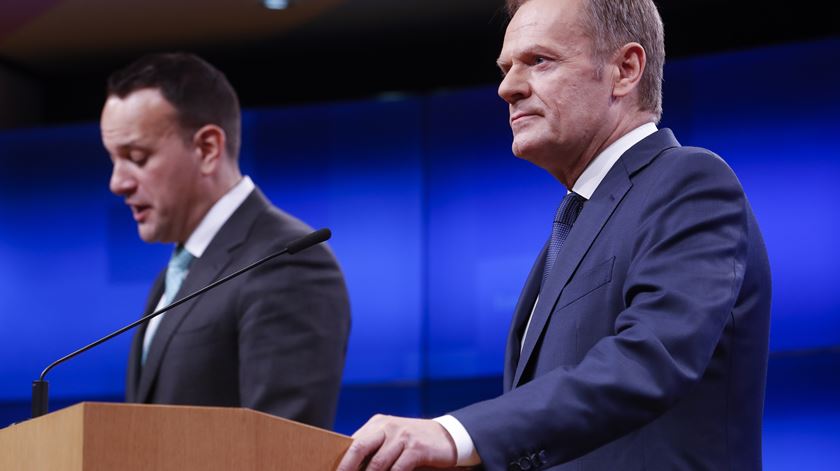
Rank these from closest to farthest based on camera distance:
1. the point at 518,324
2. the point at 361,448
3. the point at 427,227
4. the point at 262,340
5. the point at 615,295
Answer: the point at 361,448 < the point at 615,295 < the point at 518,324 < the point at 262,340 < the point at 427,227

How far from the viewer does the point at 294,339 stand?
8.89ft

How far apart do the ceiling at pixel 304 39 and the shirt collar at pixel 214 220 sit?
75.4 inches

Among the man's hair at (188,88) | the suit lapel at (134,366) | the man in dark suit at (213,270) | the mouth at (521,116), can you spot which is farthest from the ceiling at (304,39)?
the mouth at (521,116)

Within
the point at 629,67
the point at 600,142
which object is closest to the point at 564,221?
the point at 600,142

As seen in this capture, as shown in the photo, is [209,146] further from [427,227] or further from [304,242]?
[427,227]

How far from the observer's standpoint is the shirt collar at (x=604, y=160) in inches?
75.5

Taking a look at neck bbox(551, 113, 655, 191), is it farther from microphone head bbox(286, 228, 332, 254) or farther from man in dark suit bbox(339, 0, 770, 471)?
microphone head bbox(286, 228, 332, 254)

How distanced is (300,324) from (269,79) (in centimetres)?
278

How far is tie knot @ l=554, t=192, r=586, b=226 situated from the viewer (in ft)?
6.36

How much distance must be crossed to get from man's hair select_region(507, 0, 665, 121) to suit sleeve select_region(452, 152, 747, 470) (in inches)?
13.9

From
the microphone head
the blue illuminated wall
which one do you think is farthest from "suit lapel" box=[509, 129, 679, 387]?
the blue illuminated wall

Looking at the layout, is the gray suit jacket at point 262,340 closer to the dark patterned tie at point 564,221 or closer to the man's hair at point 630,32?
the dark patterned tie at point 564,221

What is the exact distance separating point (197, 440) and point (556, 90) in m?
0.87

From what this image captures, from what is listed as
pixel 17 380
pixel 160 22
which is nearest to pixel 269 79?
pixel 160 22
